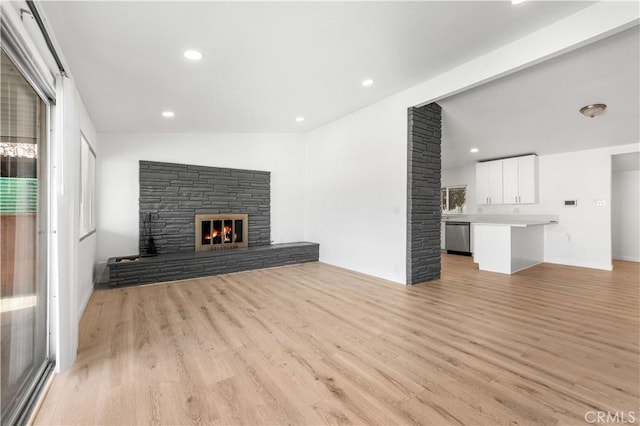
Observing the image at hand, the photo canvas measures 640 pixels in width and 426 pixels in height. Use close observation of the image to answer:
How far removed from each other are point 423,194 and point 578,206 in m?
4.08

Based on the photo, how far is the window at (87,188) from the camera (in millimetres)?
3495

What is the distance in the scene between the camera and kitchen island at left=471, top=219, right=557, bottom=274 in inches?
203

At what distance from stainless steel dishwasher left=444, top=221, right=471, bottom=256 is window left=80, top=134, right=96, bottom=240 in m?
7.50

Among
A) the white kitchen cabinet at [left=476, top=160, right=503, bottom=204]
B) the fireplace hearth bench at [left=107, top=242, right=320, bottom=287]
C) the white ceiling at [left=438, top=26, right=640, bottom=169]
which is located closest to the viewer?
Result: the white ceiling at [left=438, top=26, right=640, bottom=169]

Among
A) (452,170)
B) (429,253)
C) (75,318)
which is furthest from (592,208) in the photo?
(75,318)

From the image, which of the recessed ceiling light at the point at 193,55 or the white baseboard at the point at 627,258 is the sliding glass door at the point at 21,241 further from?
the white baseboard at the point at 627,258

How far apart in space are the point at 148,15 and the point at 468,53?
3106 millimetres

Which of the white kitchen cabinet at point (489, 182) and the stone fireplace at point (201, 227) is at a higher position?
the white kitchen cabinet at point (489, 182)

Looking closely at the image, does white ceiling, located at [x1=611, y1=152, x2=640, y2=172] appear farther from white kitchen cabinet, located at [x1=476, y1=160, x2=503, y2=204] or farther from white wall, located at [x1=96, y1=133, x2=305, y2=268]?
white wall, located at [x1=96, y1=133, x2=305, y2=268]

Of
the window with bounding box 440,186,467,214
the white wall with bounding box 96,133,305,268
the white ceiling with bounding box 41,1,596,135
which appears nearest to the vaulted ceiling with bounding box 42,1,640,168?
the white ceiling with bounding box 41,1,596,135

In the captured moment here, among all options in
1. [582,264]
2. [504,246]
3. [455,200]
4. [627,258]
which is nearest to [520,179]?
[455,200]

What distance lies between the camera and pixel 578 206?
19.7 feet

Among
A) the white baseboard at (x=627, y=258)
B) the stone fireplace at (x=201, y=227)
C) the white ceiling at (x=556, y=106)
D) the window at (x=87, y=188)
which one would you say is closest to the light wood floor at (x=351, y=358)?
the stone fireplace at (x=201, y=227)

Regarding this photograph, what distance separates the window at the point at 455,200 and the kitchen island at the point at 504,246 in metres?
2.12
